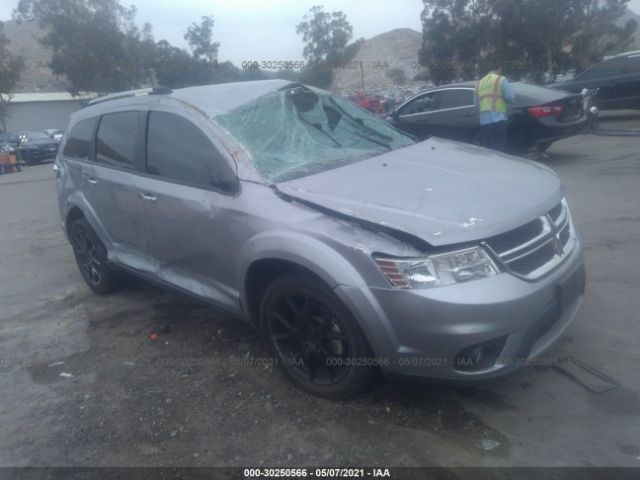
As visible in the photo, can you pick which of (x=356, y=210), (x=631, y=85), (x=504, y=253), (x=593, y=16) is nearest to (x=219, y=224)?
(x=356, y=210)

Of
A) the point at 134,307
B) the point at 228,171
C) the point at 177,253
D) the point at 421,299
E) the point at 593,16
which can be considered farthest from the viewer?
the point at 593,16

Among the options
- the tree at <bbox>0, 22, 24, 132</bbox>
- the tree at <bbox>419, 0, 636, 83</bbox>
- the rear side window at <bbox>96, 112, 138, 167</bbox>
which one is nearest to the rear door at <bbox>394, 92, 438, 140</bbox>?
the rear side window at <bbox>96, 112, 138, 167</bbox>

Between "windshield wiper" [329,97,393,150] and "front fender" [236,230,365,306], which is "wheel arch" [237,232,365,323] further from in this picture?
"windshield wiper" [329,97,393,150]

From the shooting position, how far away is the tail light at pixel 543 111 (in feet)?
29.4

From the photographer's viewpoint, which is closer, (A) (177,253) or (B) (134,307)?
(A) (177,253)

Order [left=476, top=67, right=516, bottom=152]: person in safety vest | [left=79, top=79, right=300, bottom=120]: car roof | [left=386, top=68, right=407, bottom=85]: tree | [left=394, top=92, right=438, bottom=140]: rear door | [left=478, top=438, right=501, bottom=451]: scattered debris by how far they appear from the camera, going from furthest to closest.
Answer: [left=386, top=68, right=407, bottom=85]: tree → [left=394, top=92, right=438, bottom=140]: rear door → [left=476, top=67, right=516, bottom=152]: person in safety vest → [left=79, top=79, right=300, bottom=120]: car roof → [left=478, top=438, right=501, bottom=451]: scattered debris

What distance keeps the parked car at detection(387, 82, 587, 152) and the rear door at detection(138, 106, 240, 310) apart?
6.12 meters

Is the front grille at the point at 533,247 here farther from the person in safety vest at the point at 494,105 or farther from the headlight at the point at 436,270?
the person in safety vest at the point at 494,105

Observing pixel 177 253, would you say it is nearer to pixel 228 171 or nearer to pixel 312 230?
pixel 228 171

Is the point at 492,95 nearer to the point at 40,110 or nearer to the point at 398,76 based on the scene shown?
the point at 398,76

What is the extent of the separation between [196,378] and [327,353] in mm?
1043

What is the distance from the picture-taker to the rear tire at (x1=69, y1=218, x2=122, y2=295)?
5168 mm

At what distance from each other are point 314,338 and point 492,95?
603cm

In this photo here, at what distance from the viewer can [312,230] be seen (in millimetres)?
3053
